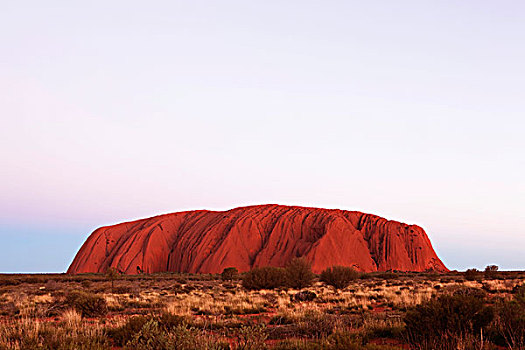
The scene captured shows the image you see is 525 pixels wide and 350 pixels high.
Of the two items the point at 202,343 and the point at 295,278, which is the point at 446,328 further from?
the point at 295,278

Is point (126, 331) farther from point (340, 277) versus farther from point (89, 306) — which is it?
point (340, 277)

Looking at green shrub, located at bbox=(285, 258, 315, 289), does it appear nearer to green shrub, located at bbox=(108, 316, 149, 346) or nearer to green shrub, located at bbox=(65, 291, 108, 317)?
green shrub, located at bbox=(65, 291, 108, 317)

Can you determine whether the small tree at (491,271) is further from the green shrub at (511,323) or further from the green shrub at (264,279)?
the green shrub at (511,323)

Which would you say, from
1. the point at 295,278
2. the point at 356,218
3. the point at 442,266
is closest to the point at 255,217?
the point at 356,218

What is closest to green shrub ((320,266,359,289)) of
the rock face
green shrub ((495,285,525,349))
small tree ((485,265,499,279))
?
green shrub ((495,285,525,349))

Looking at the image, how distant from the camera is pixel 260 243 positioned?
74.0 meters

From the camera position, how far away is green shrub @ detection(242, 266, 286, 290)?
1111 inches

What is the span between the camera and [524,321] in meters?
8.06

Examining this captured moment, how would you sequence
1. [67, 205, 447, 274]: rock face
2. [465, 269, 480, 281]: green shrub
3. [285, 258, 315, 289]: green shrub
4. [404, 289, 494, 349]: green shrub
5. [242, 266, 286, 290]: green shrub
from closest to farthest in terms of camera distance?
1. [404, 289, 494, 349]: green shrub
2. [242, 266, 286, 290]: green shrub
3. [285, 258, 315, 289]: green shrub
4. [465, 269, 480, 281]: green shrub
5. [67, 205, 447, 274]: rock face

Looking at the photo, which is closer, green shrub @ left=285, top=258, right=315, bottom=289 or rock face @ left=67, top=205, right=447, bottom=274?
green shrub @ left=285, top=258, right=315, bottom=289

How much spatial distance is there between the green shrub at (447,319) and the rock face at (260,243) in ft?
191

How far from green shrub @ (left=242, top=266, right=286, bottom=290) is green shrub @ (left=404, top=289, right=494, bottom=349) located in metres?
20.1

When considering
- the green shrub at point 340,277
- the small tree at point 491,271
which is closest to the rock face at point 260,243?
the small tree at point 491,271

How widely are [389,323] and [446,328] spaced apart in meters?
2.99
